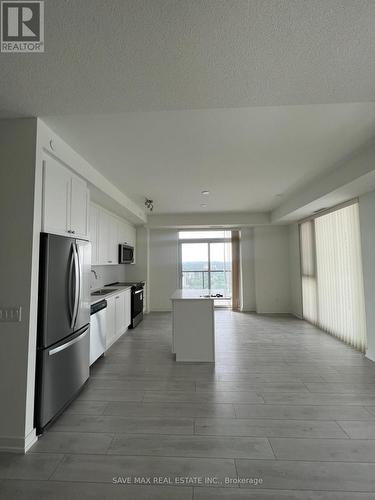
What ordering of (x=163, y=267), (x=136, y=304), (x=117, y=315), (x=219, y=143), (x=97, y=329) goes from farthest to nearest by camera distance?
(x=163, y=267) < (x=136, y=304) < (x=117, y=315) < (x=97, y=329) < (x=219, y=143)

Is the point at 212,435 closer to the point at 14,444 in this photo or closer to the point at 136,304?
the point at 14,444

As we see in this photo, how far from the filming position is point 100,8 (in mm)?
1127

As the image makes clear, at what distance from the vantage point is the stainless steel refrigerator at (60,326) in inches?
79.8

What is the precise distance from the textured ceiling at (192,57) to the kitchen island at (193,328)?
2.65 m

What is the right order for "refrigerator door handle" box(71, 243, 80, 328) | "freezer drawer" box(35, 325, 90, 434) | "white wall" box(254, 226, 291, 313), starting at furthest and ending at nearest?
1. "white wall" box(254, 226, 291, 313)
2. "refrigerator door handle" box(71, 243, 80, 328)
3. "freezer drawer" box(35, 325, 90, 434)

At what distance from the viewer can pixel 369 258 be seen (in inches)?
139

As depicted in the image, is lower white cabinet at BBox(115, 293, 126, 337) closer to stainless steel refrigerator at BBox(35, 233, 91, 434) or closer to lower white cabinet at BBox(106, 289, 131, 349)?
lower white cabinet at BBox(106, 289, 131, 349)

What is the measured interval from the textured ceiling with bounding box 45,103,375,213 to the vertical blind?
116 centimetres

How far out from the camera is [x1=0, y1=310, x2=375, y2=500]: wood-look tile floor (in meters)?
1.56

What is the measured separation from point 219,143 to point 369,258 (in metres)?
2.81

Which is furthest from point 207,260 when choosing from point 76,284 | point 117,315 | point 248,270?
point 76,284

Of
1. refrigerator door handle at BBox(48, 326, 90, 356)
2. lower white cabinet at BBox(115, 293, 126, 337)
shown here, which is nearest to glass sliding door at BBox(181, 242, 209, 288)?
lower white cabinet at BBox(115, 293, 126, 337)

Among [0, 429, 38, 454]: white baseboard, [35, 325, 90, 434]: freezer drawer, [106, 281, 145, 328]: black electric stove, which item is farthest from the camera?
[106, 281, 145, 328]: black electric stove

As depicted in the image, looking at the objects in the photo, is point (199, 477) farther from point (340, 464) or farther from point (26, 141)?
point (26, 141)
